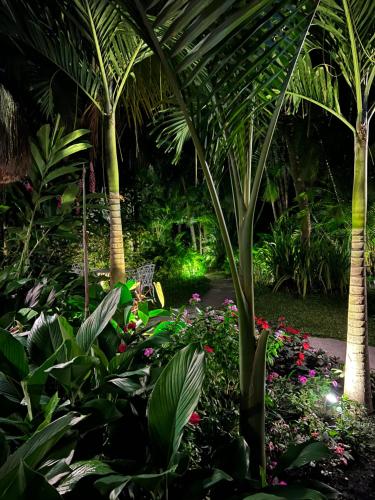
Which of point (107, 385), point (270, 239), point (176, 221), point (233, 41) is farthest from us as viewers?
point (176, 221)

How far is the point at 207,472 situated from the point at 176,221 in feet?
28.9

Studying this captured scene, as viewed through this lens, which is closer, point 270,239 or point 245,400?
point 245,400

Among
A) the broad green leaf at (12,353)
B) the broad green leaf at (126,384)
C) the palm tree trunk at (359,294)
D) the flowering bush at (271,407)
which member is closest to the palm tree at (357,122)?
the palm tree trunk at (359,294)

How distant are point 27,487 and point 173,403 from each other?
514 millimetres

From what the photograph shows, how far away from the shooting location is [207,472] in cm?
→ 126

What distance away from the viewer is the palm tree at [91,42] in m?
3.18

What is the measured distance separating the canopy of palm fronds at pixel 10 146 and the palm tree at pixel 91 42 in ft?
1.80

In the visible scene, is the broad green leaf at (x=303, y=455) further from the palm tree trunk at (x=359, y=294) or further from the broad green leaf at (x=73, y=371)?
the palm tree trunk at (x=359, y=294)

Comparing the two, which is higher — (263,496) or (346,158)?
(346,158)

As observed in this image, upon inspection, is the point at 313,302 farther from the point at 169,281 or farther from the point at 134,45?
the point at 134,45

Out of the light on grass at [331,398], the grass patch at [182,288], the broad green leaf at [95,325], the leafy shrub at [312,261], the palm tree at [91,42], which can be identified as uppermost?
the palm tree at [91,42]

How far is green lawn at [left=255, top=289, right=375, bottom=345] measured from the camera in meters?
5.05

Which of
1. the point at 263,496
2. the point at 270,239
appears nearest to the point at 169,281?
the point at 270,239

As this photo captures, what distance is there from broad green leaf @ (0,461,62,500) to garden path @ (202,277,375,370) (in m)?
3.38
